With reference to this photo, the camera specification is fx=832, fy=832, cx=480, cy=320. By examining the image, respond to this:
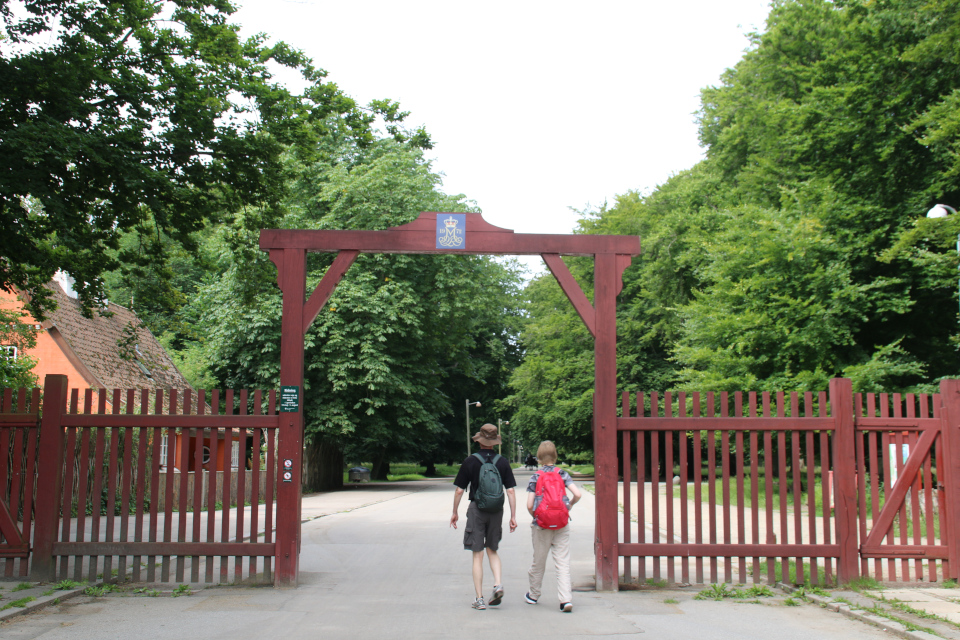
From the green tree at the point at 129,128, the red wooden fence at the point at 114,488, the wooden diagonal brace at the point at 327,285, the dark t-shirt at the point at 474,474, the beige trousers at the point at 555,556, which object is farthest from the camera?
the green tree at the point at 129,128

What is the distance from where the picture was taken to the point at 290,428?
8.94 m

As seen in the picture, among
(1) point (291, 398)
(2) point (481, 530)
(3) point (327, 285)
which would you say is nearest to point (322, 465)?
(1) point (291, 398)

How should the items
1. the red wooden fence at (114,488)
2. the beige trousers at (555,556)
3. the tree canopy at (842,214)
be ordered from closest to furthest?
the beige trousers at (555,556), the red wooden fence at (114,488), the tree canopy at (842,214)

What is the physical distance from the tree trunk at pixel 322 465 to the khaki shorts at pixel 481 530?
950 inches

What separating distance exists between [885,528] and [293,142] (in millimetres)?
11145

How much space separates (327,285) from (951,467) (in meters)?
6.97

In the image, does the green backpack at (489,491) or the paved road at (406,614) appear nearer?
the paved road at (406,614)

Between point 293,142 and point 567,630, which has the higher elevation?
point 293,142

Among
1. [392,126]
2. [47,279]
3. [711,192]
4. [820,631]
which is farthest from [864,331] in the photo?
[47,279]

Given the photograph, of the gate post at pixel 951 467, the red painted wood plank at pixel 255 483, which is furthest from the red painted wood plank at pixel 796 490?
the red painted wood plank at pixel 255 483

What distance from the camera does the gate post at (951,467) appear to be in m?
8.74

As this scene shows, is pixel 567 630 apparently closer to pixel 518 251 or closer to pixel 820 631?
pixel 820 631

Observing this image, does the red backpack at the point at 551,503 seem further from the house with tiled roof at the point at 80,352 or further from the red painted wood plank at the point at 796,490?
the house with tiled roof at the point at 80,352

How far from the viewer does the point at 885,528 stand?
873cm
